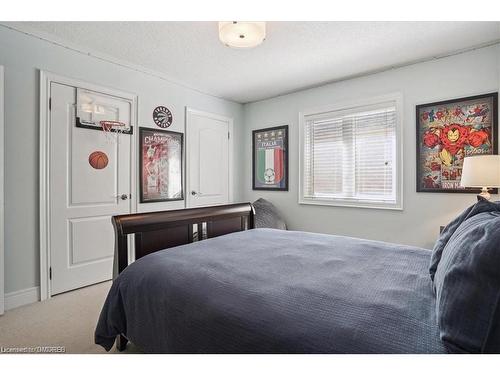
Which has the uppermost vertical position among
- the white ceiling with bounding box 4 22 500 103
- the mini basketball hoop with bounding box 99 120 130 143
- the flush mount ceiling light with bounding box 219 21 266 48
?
the white ceiling with bounding box 4 22 500 103

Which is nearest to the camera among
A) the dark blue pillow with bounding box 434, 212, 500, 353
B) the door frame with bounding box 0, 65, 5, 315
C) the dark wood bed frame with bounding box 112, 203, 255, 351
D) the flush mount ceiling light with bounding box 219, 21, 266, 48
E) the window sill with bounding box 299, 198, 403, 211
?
the dark blue pillow with bounding box 434, 212, 500, 353

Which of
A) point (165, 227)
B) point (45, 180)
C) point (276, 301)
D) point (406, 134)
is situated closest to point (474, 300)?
point (276, 301)

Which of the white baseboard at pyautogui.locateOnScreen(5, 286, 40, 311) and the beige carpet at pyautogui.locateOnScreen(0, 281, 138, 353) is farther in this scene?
the white baseboard at pyautogui.locateOnScreen(5, 286, 40, 311)

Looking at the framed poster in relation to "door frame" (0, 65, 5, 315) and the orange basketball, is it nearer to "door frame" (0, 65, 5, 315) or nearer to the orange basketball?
the orange basketball

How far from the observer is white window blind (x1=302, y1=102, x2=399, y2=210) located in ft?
11.0

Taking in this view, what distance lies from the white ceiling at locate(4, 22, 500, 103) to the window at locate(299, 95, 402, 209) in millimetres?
528

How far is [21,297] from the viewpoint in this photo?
8.21 ft

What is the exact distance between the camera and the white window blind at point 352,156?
11.0 feet

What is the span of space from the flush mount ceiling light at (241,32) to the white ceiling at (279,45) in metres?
0.34

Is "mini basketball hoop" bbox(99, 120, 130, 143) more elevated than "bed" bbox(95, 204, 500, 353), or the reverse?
"mini basketball hoop" bbox(99, 120, 130, 143)

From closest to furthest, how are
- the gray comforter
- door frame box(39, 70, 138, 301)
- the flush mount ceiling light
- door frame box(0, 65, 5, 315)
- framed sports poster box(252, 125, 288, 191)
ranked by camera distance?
the gray comforter → the flush mount ceiling light → door frame box(0, 65, 5, 315) → door frame box(39, 70, 138, 301) → framed sports poster box(252, 125, 288, 191)

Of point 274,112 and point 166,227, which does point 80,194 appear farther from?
point 274,112

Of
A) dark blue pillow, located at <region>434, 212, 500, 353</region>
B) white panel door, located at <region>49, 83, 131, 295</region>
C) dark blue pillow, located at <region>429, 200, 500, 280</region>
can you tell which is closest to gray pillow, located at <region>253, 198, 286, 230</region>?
white panel door, located at <region>49, 83, 131, 295</region>
